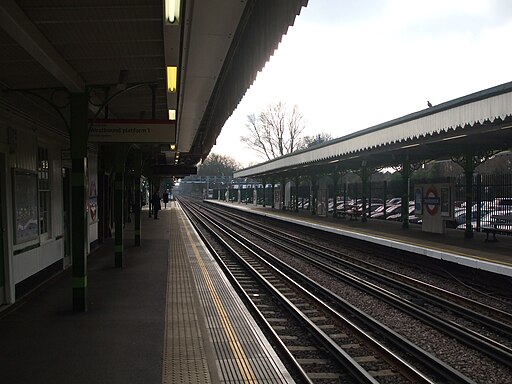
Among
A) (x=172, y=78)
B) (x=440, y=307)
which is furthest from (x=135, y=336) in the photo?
(x=440, y=307)

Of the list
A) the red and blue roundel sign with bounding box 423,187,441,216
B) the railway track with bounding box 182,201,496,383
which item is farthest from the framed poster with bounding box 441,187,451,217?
the railway track with bounding box 182,201,496,383

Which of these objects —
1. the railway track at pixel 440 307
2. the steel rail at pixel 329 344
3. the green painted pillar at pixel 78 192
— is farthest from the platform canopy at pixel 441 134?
the green painted pillar at pixel 78 192

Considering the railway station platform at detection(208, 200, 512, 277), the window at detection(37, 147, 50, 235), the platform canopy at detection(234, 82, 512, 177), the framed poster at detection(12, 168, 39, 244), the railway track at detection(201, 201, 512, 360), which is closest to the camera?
the railway track at detection(201, 201, 512, 360)

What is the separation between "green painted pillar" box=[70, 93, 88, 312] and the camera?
19.3 ft

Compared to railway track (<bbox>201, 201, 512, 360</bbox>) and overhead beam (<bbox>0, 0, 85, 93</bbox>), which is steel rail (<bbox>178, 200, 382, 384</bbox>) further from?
overhead beam (<bbox>0, 0, 85, 93</bbox>)

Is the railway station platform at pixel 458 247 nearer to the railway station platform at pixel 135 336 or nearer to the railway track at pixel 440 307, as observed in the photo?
the railway track at pixel 440 307

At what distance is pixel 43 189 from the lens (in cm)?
813

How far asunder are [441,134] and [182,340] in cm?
977

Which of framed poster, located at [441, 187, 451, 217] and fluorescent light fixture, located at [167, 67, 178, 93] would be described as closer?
fluorescent light fixture, located at [167, 67, 178, 93]

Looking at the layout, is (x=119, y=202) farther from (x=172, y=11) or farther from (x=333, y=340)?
(x=172, y=11)

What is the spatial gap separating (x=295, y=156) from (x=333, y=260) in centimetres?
1400

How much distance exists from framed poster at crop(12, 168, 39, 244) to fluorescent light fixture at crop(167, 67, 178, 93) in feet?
7.93

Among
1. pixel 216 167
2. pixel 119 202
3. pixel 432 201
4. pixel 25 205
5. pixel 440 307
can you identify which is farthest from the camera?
pixel 216 167

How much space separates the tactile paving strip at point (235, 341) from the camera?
4.20 meters
